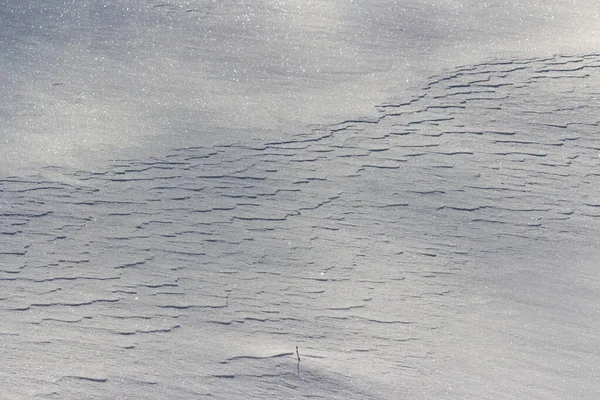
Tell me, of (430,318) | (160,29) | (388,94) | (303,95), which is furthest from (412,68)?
(430,318)

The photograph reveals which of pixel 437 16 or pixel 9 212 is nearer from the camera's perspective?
pixel 9 212

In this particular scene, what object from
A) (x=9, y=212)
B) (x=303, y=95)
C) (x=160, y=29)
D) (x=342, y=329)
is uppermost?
(x=160, y=29)

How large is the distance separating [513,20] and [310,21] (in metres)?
0.60

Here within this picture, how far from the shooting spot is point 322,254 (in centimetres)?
150

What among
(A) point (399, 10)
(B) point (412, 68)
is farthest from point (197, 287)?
(A) point (399, 10)

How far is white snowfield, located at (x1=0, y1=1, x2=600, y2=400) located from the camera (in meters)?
1.25

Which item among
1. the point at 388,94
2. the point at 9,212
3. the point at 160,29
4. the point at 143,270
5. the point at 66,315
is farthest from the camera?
the point at 160,29

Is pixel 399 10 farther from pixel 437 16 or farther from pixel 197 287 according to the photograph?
pixel 197 287

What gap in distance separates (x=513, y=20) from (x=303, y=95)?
74 cm

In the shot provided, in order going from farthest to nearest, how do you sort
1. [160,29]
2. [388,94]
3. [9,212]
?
[160,29], [388,94], [9,212]

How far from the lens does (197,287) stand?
141 centimetres

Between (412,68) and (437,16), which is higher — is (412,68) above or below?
below

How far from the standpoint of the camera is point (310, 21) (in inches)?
90.6

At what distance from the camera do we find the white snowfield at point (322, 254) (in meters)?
1.25
